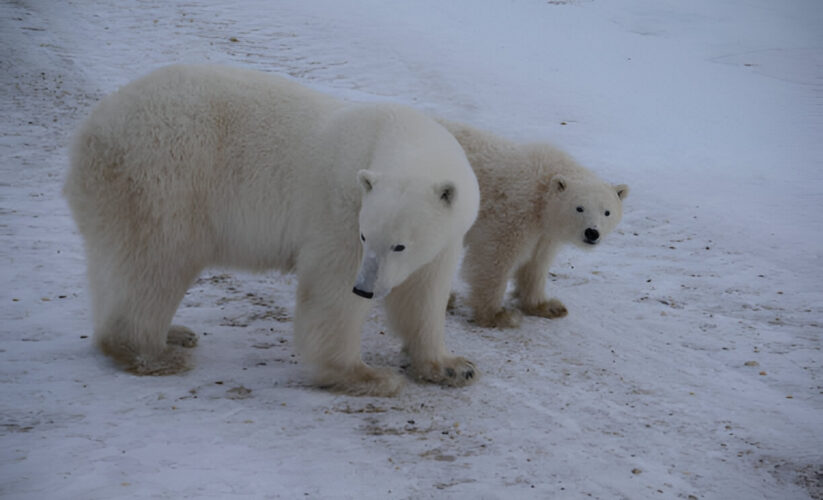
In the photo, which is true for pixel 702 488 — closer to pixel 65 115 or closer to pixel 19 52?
pixel 65 115

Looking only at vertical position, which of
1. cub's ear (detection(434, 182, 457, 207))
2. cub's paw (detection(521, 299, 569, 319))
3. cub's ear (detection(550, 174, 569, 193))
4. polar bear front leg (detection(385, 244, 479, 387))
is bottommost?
cub's paw (detection(521, 299, 569, 319))

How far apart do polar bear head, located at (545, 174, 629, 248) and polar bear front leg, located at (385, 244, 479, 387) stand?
1560 millimetres

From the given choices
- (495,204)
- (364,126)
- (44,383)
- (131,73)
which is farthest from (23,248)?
(131,73)

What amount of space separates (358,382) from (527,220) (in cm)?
215

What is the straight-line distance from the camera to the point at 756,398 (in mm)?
4387

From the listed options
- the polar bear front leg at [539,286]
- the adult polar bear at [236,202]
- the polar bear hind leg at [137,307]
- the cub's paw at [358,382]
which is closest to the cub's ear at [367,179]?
the adult polar bear at [236,202]

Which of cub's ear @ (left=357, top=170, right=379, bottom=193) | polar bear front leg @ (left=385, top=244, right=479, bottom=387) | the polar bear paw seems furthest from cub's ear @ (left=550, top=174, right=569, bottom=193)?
A: the polar bear paw

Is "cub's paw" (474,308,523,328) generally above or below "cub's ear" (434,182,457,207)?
below

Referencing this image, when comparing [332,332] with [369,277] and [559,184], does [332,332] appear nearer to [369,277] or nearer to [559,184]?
[369,277]

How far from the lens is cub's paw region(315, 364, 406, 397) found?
12.8 feet

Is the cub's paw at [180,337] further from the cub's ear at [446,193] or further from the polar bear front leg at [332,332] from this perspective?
the cub's ear at [446,193]

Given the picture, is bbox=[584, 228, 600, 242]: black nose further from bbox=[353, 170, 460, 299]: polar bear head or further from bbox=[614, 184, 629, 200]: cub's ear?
bbox=[353, 170, 460, 299]: polar bear head

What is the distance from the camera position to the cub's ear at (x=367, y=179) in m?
3.35

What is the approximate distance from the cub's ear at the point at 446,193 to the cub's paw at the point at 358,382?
1131mm
